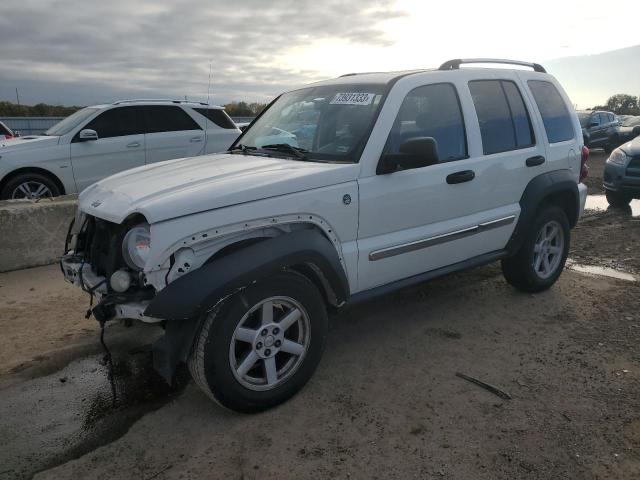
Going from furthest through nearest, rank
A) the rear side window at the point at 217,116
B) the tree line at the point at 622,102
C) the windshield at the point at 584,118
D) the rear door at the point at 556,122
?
the tree line at the point at 622,102 < the windshield at the point at 584,118 < the rear side window at the point at 217,116 < the rear door at the point at 556,122

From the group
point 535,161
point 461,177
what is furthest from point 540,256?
point 461,177

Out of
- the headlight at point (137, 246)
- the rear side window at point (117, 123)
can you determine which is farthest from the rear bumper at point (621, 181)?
the headlight at point (137, 246)

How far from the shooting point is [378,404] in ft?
10.6

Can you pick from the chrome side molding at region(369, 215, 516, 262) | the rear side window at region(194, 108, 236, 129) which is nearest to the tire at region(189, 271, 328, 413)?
the chrome side molding at region(369, 215, 516, 262)

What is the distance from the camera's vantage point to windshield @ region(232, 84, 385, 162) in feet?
11.7

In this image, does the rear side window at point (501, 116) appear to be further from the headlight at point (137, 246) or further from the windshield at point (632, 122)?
the windshield at point (632, 122)

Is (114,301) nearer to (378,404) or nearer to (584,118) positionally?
(378,404)

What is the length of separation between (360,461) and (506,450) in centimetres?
78

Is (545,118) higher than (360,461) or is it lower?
higher

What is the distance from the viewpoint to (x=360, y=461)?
272 cm

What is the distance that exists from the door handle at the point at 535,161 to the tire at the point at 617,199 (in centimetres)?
559

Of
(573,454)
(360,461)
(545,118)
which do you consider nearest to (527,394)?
(573,454)

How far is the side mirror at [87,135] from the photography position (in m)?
7.91

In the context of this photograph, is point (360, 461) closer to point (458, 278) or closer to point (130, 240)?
point (130, 240)
